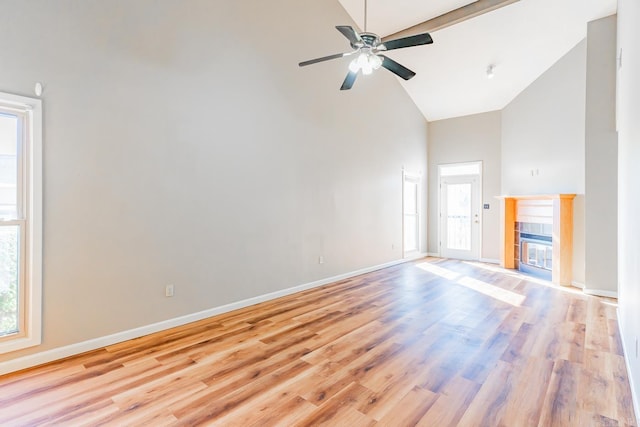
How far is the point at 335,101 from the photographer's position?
5.35 m

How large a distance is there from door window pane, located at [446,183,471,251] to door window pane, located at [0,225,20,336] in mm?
7822

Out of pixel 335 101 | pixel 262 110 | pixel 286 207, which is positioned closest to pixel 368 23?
pixel 335 101

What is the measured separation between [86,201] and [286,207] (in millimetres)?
2354

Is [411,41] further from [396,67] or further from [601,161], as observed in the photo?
[601,161]

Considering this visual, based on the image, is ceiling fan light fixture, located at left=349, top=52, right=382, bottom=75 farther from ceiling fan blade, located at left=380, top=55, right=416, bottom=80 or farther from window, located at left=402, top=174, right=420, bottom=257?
window, located at left=402, top=174, right=420, bottom=257

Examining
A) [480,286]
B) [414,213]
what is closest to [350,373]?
[480,286]

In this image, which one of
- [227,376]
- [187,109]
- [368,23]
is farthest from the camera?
[368,23]

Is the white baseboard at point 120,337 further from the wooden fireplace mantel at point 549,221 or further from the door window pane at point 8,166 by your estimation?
the wooden fireplace mantel at point 549,221

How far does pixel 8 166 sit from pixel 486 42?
650cm

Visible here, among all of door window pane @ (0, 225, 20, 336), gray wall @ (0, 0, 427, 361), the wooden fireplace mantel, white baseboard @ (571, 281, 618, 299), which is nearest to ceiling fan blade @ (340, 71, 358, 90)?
gray wall @ (0, 0, 427, 361)

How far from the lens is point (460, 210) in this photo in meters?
7.81

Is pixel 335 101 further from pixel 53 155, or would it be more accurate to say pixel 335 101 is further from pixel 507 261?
pixel 507 261

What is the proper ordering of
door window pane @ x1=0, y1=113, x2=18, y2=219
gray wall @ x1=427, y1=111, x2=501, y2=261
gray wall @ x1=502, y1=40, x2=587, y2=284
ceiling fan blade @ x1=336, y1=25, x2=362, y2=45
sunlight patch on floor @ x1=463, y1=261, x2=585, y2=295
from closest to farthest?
door window pane @ x1=0, y1=113, x2=18, y2=219 < ceiling fan blade @ x1=336, y1=25, x2=362, y2=45 < sunlight patch on floor @ x1=463, y1=261, x2=585, y2=295 < gray wall @ x1=502, y1=40, x2=587, y2=284 < gray wall @ x1=427, y1=111, x2=501, y2=261

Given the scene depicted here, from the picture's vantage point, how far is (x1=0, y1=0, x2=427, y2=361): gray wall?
8.70 feet
